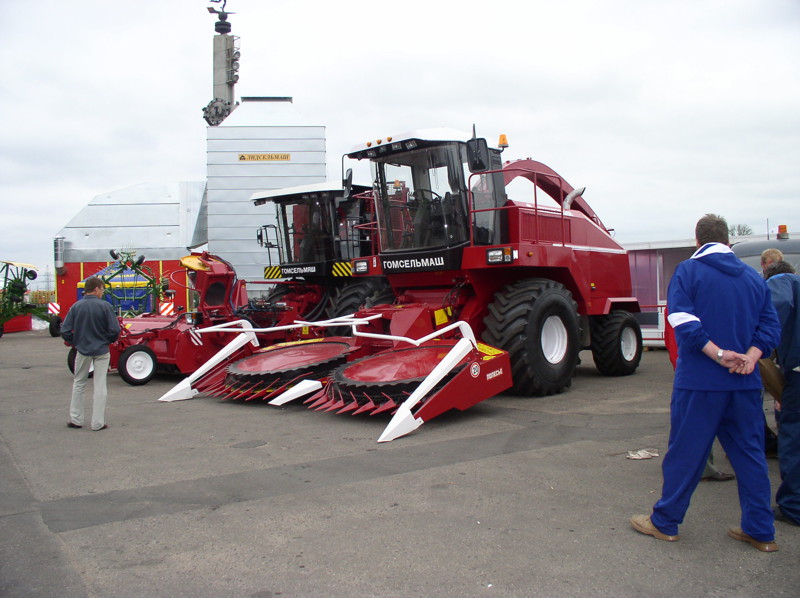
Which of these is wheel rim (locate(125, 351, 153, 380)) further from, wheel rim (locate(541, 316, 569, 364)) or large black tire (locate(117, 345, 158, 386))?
wheel rim (locate(541, 316, 569, 364))

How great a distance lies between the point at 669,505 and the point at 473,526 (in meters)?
1.10

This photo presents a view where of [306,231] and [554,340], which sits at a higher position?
[306,231]

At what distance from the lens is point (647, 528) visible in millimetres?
3750

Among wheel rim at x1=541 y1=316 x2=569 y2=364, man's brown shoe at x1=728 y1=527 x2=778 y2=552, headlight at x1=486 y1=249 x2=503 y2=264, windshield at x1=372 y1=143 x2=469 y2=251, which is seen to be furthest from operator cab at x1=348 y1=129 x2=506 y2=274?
man's brown shoe at x1=728 y1=527 x2=778 y2=552

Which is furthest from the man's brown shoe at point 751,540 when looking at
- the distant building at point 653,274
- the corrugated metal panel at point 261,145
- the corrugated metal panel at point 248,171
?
the corrugated metal panel at point 261,145

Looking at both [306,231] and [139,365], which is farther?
[306,231]

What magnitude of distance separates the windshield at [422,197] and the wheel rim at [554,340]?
5.17 ft

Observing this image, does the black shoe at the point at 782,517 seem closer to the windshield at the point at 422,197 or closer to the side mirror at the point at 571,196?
the windshield at the point at 422,197

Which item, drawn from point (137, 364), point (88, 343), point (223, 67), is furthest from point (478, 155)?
point (223, 67)

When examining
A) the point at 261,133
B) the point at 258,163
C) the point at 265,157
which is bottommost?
the point at 258,163

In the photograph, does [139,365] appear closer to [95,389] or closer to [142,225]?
[95,389]

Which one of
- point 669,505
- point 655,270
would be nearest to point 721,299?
point 669,505

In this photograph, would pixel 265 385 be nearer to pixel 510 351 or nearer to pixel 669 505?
pixel 510 351

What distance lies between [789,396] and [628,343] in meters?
7.08
